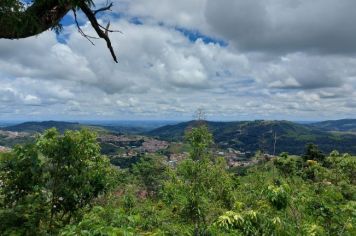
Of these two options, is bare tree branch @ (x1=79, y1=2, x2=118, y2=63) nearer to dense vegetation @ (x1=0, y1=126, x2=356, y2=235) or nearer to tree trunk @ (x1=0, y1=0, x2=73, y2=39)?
tree trunk @ (x1=0, y1=0, x2=73, y2=39)

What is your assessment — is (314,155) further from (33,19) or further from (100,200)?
(33,19)

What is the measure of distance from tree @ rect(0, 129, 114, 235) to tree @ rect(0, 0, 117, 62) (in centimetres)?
637

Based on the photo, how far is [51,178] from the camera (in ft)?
45.2

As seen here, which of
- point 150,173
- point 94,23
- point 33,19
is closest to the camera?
point 33,19

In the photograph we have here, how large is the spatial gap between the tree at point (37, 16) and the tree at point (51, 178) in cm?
637

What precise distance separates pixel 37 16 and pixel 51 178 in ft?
24.8

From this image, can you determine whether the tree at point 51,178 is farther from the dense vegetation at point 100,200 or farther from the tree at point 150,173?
the tree at point 150,173

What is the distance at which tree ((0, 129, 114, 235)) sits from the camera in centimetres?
1321

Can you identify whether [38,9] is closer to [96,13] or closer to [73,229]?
[96,13]

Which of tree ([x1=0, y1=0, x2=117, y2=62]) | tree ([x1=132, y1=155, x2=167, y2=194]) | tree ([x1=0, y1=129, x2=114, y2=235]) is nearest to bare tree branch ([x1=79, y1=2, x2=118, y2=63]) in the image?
tree ([x1=0, y1=0, x2=117, y2=62])

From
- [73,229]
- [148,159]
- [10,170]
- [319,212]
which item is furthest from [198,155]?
[148,159]

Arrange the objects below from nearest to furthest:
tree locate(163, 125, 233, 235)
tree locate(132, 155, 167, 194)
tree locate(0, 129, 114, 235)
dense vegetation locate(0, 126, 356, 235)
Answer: dense vegetation locate(0, 126, 356, 235)
tree locate(0, 129, 114, 235)
tree locate(163, 125, 233, 235)
tree locate(132, 155, 167, 194)

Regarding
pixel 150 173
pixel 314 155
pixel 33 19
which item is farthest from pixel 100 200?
pixel 314 155

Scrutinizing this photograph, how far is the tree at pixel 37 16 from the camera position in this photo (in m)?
7.35
